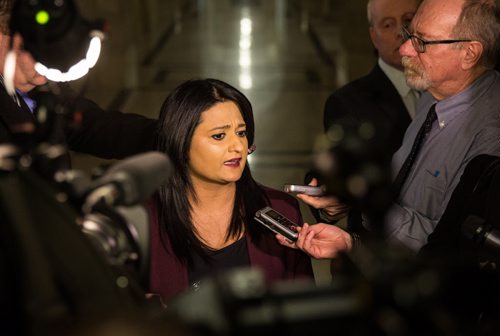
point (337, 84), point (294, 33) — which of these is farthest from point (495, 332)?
point (294, 33)

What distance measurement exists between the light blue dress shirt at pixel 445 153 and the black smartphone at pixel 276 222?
0.39 m

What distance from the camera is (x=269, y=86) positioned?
10.8 m

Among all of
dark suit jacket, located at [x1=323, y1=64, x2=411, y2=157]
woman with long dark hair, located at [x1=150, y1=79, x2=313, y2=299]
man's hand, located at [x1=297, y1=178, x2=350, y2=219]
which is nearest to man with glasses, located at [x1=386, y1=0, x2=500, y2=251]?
man's hand, located at [x1=297, y1=178, x2=350, y2=219]

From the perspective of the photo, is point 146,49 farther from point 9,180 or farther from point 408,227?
→ point 9,180

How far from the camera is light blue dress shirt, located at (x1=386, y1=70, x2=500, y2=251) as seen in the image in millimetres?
2969

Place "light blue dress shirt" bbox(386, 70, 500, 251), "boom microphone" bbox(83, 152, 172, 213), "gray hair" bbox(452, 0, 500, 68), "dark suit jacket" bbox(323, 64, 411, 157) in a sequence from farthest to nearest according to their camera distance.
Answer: "dark suit jacket" bbox(323, 64, 411, 157) → "gray hair" bbox(452, 0, 500, 68) → "light blue dress shirt" bbox(386, 70, 500, 251) → "boom microphone" bbox(83, 152, 172, 213)

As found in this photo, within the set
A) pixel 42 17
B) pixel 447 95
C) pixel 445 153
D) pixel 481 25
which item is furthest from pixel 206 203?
pixel 42 17

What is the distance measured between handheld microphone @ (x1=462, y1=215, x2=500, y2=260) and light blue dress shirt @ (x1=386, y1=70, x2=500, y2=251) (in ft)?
2.47

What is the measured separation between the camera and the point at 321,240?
2.80 m

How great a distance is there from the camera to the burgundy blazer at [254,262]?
283 cm

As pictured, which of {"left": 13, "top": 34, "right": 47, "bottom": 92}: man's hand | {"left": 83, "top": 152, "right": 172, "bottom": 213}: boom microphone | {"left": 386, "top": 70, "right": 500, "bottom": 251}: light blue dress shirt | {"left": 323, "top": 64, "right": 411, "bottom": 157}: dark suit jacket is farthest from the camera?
{"left": 323, "top": 64, "right": 411, "bottom": 157}: dark suit jacket

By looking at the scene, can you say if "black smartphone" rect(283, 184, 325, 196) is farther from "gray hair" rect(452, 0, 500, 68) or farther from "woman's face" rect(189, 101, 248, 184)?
"gray hair" rect(452, 0, 500, 68)

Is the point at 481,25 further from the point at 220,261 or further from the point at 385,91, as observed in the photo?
the point at 220,261

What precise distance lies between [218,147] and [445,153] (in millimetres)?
921
